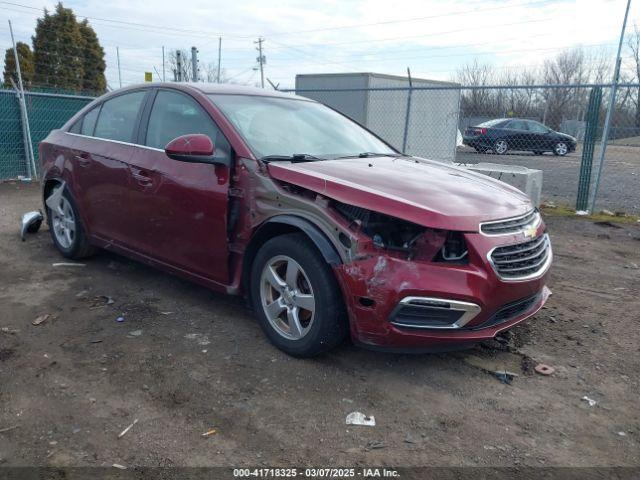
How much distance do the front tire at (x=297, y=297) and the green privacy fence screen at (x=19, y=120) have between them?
363 inches

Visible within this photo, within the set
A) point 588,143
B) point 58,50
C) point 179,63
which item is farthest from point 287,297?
point 58,50

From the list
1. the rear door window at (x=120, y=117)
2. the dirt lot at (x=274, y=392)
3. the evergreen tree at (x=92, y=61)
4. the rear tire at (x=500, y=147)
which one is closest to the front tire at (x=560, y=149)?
the rear tire at (x=500, y=147)

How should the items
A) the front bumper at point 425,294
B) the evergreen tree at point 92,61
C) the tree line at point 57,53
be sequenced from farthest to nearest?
1. the evergreen tree at point 92,61
2. the tree line at point 57,53
3. the front bumper at point 425,294

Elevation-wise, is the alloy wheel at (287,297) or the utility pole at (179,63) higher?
the utility pole at (179,63)

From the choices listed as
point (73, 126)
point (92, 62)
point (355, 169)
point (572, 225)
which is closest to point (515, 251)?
point (355, 169)

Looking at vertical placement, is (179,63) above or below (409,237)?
above

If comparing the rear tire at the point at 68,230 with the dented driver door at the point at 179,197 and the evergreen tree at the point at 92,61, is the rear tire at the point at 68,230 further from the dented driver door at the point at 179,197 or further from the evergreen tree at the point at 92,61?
the evergreen tree at the point at 92,61

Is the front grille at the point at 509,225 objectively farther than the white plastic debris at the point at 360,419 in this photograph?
Yes

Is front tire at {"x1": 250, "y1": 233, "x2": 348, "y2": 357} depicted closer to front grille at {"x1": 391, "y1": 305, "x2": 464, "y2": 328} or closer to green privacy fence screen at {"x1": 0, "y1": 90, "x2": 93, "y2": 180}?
front grille at {"x1": 391, "y1": 305, "x2": 464, "y2": 328}

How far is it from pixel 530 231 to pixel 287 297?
1.57 metres

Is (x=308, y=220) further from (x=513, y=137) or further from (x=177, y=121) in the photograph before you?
(x=513, y=137)

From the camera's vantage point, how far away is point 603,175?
13430 millimetres

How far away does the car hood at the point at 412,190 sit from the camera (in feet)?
9.70

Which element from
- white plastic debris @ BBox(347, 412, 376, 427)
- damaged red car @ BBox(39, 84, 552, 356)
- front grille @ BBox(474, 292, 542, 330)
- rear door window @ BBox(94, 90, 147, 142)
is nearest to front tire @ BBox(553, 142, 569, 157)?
damaged red car @ BBox(39, 84, 552, 356)
